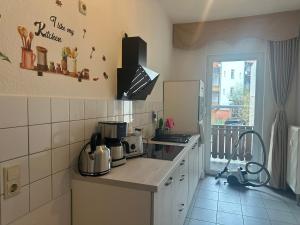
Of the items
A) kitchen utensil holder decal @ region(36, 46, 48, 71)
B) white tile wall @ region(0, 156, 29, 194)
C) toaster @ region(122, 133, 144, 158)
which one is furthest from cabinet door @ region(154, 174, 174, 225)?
kitchen utensil holder decal @ region(36, 46, 48, 71)

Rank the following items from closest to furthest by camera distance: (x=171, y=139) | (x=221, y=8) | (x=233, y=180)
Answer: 1. (x=171, y=139)
2. (x=221, y=8)
3. (x=233, y=180)

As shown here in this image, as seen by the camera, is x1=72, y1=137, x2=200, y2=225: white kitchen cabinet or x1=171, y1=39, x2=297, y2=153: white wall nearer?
x1=72, y1=137, x2=200, y2=225: white kitchen cabinet

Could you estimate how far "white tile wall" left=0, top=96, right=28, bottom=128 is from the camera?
897 millimetres

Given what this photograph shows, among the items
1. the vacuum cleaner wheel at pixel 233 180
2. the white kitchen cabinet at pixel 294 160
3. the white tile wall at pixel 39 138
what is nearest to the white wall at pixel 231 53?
the white kitchen cabinet at pixel 294 160

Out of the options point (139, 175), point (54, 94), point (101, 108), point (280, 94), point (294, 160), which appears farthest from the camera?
point (280, 94)

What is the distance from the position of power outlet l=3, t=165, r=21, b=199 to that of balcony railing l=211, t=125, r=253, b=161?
3.25 metres

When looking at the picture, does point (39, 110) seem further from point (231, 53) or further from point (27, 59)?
point (231, 53)

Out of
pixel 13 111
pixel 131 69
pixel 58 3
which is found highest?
pixel 58 3

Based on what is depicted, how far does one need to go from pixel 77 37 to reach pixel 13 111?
63 centimetres

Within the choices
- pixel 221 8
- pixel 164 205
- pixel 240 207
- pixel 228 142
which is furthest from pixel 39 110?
pixel 228 142

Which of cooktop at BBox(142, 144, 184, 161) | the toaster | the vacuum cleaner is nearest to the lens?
the toaster

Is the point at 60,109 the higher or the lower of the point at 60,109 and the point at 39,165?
the higher

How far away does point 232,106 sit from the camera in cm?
359

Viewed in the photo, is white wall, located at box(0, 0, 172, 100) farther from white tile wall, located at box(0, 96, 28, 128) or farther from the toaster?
the toaster
